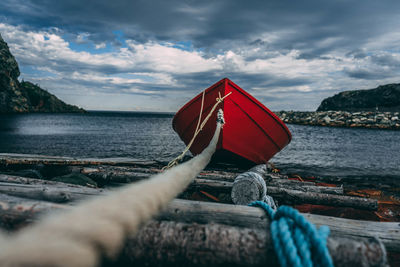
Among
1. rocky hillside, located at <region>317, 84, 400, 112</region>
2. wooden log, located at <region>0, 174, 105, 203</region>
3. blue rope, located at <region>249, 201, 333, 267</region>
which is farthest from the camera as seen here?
rocky hillside, located at <region>317, 84, 400, 112</region>

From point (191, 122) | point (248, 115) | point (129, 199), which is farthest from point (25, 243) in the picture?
Result: point (191, 122)

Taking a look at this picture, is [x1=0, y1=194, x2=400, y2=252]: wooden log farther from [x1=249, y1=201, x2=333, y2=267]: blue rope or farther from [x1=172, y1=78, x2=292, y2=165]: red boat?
[x1=172, y1=78, x2=292, y2=165]: red boat

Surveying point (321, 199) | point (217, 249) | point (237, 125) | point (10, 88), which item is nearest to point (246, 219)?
point (217, 249)

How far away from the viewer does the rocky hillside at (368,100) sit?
69.7 meters

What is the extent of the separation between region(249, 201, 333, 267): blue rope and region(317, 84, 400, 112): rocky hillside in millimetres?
79581

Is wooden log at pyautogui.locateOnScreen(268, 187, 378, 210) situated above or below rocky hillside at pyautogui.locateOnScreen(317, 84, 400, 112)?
below

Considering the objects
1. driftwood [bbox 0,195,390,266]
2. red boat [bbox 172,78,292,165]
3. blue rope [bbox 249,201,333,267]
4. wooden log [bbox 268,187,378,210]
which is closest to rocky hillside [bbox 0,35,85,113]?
red boat [bbox 172,78,292,165]

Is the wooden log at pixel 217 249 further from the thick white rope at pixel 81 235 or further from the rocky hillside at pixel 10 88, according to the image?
the rocky hillside at pixel 10 88

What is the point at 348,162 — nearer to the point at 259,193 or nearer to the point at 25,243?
the point at 259,193

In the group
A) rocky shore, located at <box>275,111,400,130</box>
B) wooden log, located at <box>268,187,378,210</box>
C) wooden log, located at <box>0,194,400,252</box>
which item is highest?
rocky shore, located at <box>275,111,400,130</box>

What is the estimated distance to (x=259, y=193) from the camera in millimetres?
2846

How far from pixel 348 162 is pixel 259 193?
40.6ft

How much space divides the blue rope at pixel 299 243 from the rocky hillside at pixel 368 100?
79581 mm

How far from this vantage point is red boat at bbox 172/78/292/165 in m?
5.39
